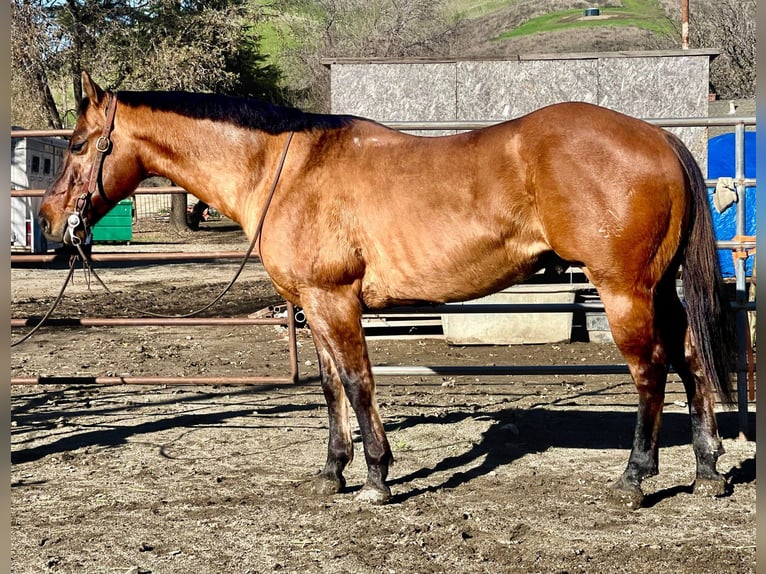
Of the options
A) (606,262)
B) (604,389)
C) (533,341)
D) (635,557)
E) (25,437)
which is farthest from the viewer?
(533,341)

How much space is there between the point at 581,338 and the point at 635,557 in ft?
18.5

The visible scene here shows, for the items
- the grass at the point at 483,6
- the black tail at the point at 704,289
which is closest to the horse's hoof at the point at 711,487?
the black tail at the point at 704,289

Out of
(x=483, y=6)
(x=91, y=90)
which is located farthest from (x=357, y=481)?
(x=483, y=6)

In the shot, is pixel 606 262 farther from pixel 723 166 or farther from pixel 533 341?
pixel 723 166

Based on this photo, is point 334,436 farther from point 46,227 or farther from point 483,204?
point 46,227

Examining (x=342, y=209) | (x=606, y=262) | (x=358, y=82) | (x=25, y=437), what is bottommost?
(x=25, y=437)

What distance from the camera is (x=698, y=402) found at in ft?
13.2

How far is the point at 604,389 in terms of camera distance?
624 cm

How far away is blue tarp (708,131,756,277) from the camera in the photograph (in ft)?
36.0

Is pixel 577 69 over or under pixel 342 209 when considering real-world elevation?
over

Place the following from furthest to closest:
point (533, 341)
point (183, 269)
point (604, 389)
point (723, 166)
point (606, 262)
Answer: point (183, 269) < point (723, 166) < point (533, 341) < point (604, 389) < point (606, 262)

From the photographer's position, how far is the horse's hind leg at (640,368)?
3576 millimetres

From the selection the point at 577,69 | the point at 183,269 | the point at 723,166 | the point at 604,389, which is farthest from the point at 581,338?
the point at 183,269

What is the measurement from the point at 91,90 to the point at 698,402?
336 centimetres
